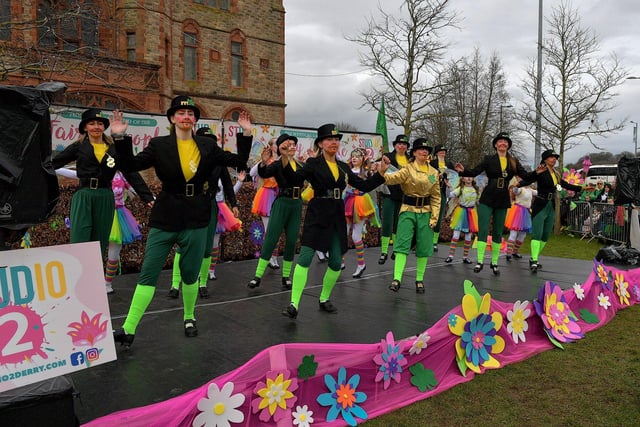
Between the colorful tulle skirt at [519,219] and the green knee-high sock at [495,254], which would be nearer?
the green knee-high sock at [495,254]

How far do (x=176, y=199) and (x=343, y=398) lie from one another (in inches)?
81.5

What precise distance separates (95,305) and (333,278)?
9.96 feet

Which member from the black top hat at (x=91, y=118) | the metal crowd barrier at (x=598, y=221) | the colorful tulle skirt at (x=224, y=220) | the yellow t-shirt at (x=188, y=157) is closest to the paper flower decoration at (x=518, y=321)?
the yellow t-shirt at (x=188, y=157)

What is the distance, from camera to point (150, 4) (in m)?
21.0

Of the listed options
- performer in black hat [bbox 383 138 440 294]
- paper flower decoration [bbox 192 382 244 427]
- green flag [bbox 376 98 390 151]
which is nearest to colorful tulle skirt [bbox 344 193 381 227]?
performer in black hat [bbox 383 138 440 294]

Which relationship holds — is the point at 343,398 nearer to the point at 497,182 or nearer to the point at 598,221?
the point at 497,182

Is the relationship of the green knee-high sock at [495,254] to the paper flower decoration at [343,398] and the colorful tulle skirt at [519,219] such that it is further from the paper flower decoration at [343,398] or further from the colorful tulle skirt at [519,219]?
the paper flower decoration at [343,398]

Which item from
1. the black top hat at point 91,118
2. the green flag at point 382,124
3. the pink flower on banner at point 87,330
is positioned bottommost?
the pink flower on banner at point 87,330

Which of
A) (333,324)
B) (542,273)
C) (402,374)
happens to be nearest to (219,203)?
(333,324)

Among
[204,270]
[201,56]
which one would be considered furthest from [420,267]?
[201,56]

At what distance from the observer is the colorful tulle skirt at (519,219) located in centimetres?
934

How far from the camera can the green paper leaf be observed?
5539 mm

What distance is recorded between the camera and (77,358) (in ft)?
7.48

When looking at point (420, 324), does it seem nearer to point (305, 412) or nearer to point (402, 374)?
point (402, 374)
